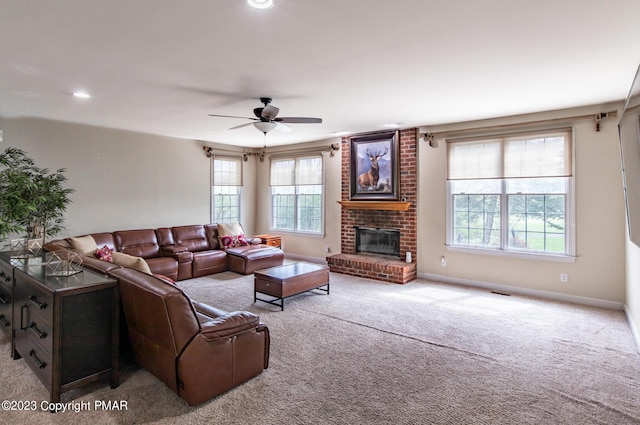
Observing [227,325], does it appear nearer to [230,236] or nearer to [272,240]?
[230,236]

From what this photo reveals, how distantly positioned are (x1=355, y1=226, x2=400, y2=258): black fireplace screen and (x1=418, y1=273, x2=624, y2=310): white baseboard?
2.24 feet

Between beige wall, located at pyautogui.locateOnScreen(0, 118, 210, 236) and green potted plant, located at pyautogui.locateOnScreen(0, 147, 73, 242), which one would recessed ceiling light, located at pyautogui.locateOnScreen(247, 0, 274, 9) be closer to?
green potted plant, located at pyautogui.locateOnScreen(0, 147, 73, 242)

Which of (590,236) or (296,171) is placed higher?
(296,171)

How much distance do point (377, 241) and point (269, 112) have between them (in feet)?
11.3

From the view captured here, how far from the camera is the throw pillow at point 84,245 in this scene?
192 inches

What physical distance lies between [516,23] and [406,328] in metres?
2.88

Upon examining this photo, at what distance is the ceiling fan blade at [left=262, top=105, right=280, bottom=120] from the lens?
12.7 ft

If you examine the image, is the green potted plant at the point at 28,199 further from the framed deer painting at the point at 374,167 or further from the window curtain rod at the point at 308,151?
the framed deer painting at the point at 374,167

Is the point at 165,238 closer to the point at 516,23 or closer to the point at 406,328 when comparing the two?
the point at 406,328

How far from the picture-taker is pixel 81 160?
18.4 feet

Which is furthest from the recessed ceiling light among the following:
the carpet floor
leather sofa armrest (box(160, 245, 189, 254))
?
leather sofa armrest (box(160, 245, 189, 254))

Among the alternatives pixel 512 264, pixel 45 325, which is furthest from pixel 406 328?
pixel 45 325

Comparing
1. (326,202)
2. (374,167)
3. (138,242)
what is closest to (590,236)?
(374,167)

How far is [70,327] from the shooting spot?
2.20m
